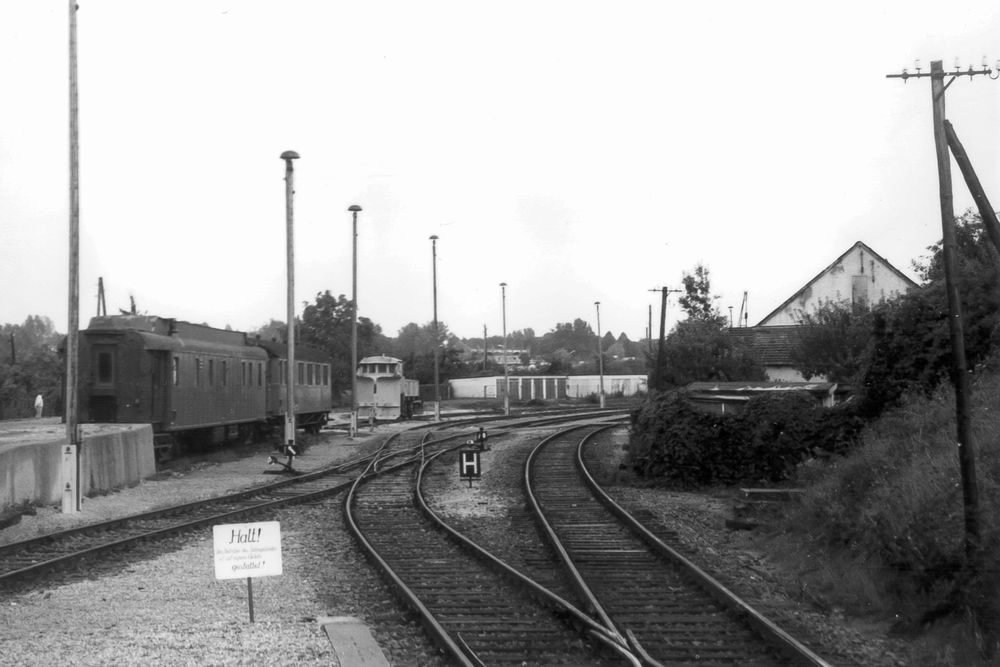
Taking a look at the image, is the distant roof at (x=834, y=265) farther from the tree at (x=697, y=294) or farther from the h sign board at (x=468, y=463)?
the h sign board at (x=468, y=463)

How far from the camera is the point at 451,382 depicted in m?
86.3

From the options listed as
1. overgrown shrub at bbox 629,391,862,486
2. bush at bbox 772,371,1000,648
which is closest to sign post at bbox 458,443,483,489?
overgrown shrub at bbox 629,391,862,486

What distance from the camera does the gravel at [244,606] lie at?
7.71 meters

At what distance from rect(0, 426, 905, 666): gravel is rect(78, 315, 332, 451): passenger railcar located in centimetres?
746

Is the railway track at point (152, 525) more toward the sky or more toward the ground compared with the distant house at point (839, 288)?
more toward the ground

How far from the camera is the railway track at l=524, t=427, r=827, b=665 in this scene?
7.75m

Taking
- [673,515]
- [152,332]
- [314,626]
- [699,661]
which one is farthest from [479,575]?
[152,332]

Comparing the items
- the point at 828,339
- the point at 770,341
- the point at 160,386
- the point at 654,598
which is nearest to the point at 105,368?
the point at 160,386

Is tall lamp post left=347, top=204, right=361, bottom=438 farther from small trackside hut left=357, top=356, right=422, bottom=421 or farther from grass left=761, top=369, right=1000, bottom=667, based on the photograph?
grass left=761, top=369, right=1000, bottom=667

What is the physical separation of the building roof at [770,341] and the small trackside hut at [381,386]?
14.7m

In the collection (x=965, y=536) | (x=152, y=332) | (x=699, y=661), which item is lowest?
(x=699, y=661)

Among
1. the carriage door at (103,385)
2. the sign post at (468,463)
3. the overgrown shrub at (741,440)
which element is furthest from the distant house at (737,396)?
the carriage door at (103,385)

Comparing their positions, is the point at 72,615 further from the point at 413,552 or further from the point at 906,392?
the point at 906,392

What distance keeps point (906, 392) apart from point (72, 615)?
13.0 meters
